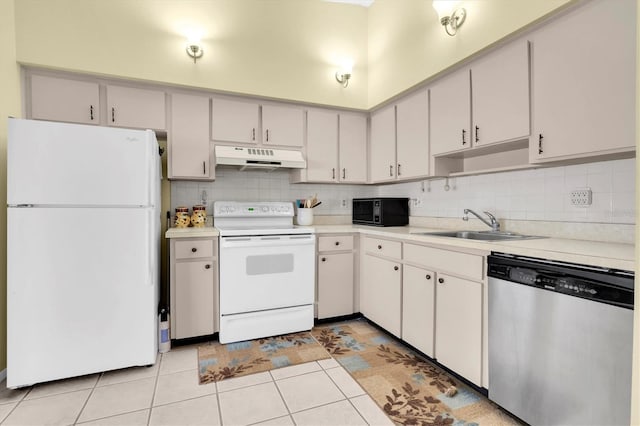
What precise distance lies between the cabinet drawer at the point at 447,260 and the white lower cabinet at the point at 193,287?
1586 mm

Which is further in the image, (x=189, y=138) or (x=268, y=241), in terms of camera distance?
(x=189, y=138)

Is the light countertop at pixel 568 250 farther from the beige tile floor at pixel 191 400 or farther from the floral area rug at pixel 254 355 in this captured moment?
the floral area rug at pixel 254 355

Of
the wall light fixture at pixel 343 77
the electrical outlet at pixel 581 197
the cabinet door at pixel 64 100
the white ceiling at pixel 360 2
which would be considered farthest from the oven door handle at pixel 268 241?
the white ceiling at pixel 360 2

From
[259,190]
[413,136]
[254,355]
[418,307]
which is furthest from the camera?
[259,190]

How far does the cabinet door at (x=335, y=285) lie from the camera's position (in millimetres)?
3020

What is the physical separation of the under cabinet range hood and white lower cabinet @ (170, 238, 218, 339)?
2.41ft

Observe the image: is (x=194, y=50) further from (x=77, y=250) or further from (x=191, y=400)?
(x=191, y=400)

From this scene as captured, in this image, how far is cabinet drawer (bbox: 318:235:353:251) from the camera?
9.89 feet

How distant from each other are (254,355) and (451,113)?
239 centimetres

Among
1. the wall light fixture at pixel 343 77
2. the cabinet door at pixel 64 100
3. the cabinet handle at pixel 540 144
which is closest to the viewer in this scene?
the cabinet handle at pixel 540 144

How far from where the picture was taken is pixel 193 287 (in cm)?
259

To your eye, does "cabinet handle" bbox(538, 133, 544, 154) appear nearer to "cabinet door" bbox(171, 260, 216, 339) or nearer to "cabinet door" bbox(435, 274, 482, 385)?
"cabinet door" bbox(435, 274, 482, 385)

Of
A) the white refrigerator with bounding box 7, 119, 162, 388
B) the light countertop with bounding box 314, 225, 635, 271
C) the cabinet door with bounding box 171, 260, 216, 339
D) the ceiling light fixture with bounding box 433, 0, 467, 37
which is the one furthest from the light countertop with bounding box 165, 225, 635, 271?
the ceiling light fixture with bounding box 433, 0, 467, 37

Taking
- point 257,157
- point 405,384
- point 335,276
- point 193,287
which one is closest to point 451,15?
point 257,157
